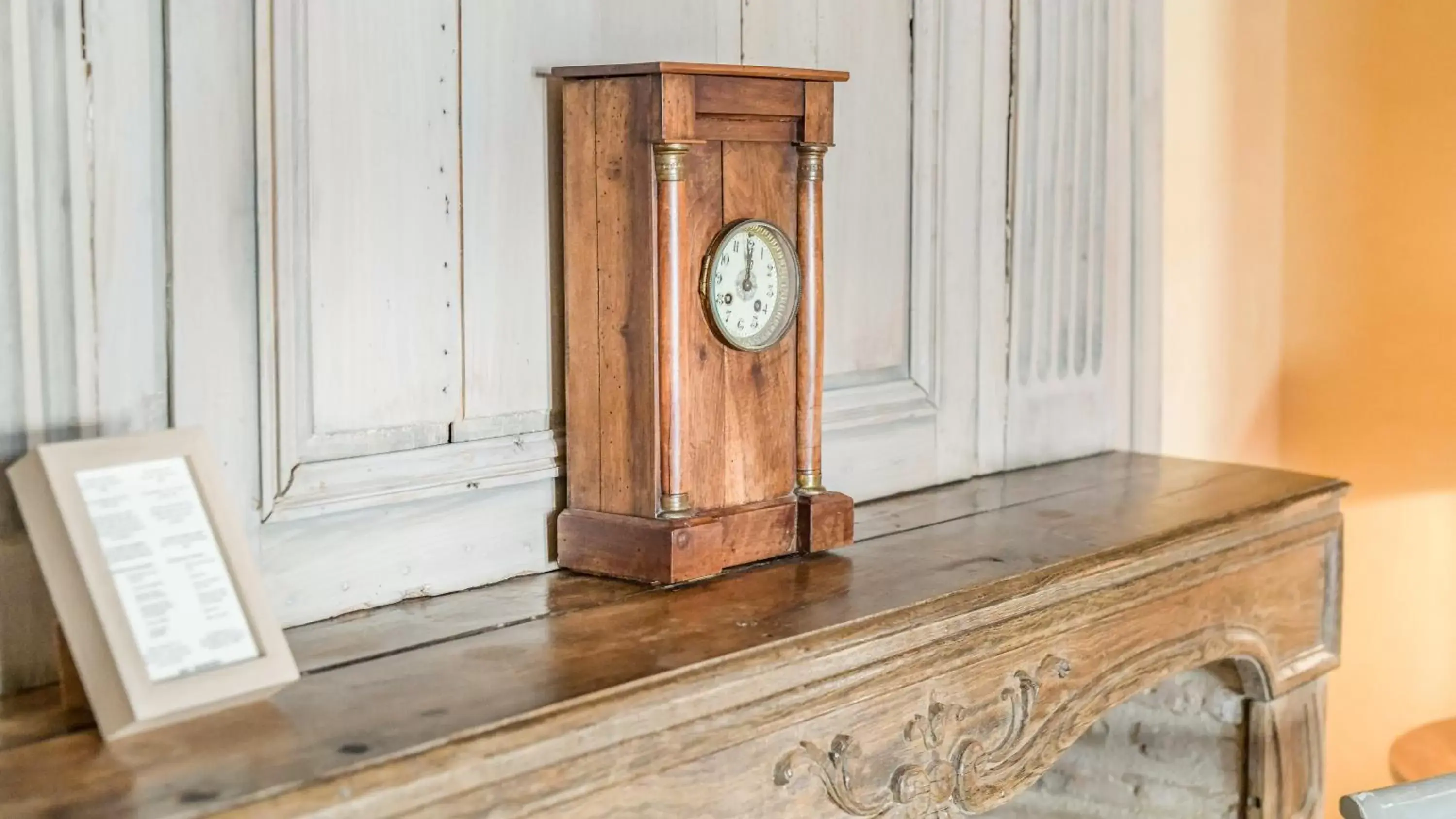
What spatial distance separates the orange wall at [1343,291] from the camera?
2.65 meters

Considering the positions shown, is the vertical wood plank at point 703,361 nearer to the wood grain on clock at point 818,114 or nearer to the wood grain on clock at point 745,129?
the wood grain on clock at point 745,129

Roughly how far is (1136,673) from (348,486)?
0.93m

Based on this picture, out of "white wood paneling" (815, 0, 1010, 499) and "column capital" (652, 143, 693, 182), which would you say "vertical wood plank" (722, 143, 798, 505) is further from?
"white wood paneling" (815, 0, 1010, 499)

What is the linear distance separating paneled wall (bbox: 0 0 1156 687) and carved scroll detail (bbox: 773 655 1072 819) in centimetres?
39

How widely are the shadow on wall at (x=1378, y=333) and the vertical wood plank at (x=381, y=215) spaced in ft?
6.47

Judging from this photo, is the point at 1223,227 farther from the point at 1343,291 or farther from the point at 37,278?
the point at 37,278

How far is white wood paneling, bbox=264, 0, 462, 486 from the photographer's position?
1.30 m

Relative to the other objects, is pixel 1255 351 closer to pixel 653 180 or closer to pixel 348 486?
pixel 653 180

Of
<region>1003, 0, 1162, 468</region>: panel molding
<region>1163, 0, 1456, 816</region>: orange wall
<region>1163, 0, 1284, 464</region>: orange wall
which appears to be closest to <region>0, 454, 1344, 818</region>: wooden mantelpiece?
<region>1003, 0, 1162, 468</region>: panel molding

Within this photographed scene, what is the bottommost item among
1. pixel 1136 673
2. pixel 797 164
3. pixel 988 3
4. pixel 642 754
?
pixel 1136 673

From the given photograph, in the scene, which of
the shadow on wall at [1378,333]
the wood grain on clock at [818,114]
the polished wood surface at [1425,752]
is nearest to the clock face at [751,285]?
the wood grain on clock at [818,114]

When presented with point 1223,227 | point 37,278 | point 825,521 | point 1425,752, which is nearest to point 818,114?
point 825,521

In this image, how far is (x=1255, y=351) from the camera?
2850 mm

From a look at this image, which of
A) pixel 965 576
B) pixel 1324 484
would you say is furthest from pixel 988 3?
pixel 965 576
